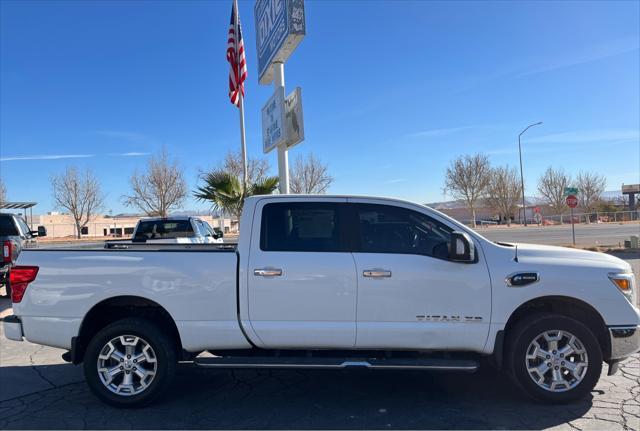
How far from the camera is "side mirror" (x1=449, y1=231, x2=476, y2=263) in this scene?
4125mm

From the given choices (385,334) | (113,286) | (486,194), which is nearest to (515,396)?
(385,334)

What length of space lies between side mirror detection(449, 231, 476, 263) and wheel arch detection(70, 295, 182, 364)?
2.62m

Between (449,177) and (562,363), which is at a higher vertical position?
(449,177)

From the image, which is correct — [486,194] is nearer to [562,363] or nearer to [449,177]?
[449,177]

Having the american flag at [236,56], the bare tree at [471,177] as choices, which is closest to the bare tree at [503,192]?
the bare tree at [471,177]

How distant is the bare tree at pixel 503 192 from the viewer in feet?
198

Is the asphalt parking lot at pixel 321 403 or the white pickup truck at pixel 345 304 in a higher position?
the white pickup truck at pixel 345 304

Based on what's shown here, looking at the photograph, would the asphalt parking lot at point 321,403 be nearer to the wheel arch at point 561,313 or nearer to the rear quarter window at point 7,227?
the wheel arch at point 561,313

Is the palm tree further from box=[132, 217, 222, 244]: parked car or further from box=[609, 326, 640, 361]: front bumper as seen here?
box=[609, 326, 640, 361]: front bumper

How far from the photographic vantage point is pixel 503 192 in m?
61.2

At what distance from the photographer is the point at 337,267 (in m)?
4.28

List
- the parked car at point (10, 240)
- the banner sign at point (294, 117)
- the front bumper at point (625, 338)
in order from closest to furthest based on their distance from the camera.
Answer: the front bumper at point (625, 338), the banner sign at point (294, 117), the parked car at point (10, 240)

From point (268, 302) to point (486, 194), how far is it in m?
60.2

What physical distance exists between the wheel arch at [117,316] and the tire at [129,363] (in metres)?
0.14
